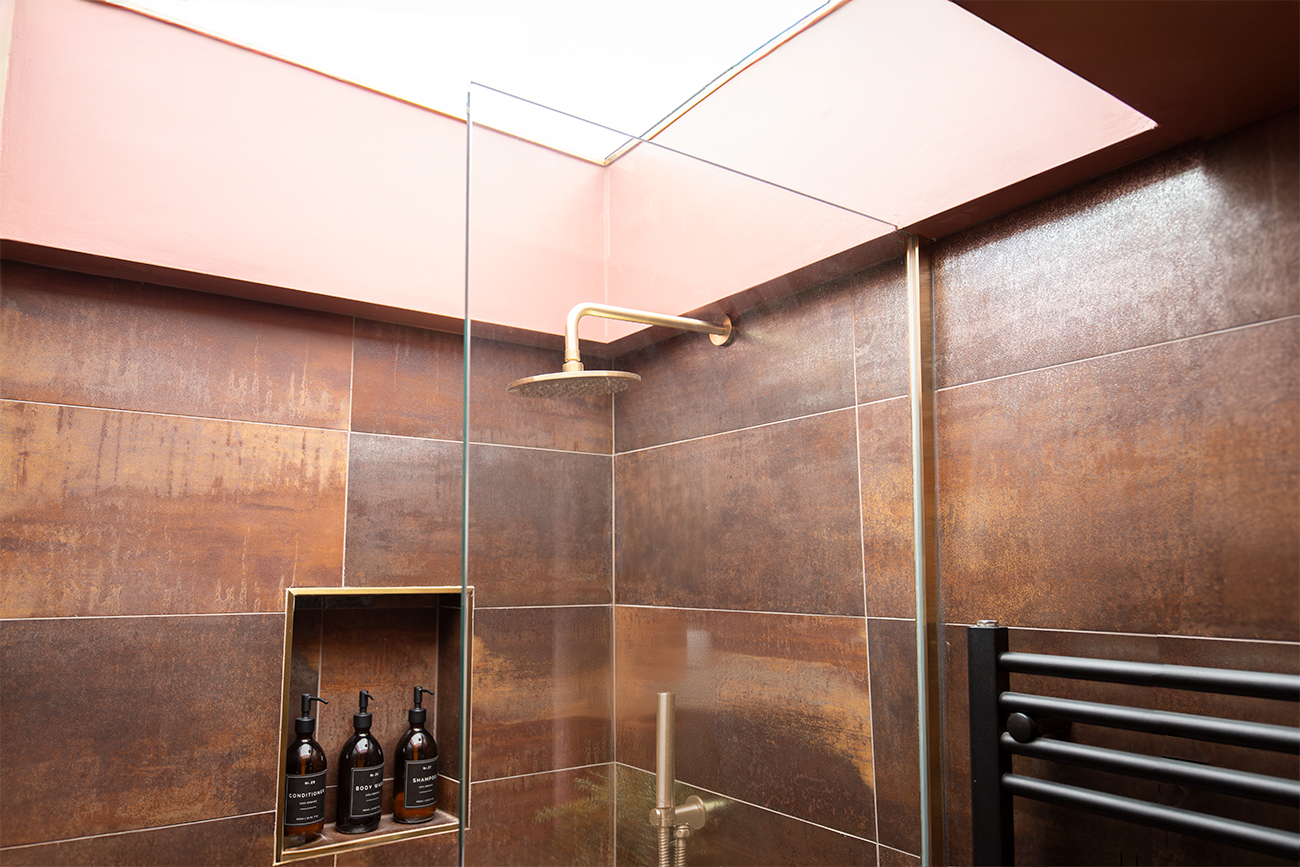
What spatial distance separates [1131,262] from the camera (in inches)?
34.0

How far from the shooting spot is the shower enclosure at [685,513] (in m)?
0.87

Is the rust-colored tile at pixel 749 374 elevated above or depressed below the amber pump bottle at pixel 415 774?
above

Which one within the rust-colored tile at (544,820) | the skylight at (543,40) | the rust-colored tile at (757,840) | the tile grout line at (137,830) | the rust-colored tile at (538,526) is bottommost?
the tile grout line at (137,830)

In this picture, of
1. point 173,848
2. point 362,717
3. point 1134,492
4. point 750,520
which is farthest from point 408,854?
point 1134,492

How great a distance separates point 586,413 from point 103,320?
0.94 metres

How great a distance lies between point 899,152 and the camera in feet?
3.49

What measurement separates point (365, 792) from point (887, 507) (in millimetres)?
1060

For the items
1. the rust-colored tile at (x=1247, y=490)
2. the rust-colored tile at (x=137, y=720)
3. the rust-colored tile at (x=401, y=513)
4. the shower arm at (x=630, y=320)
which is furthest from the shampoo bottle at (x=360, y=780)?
the rust-colored tile at (x=1247, y=490)

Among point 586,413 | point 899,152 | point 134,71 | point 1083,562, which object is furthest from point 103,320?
point 1083,562

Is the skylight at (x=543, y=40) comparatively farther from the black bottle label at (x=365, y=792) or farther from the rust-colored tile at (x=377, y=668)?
the black bottle label at (x=365, y=792)

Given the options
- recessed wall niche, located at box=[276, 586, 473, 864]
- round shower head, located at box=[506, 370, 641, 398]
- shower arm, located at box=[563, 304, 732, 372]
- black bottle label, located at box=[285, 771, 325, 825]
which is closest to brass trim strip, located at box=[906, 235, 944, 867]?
shower arm, located at box=[563, 304, 732, 372]

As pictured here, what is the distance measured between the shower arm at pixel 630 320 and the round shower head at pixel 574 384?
13 mm

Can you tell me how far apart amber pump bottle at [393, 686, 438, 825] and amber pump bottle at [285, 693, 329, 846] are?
132 millimetres

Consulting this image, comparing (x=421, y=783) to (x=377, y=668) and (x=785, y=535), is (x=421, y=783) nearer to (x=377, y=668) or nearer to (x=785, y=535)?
(x=377, y=668)
